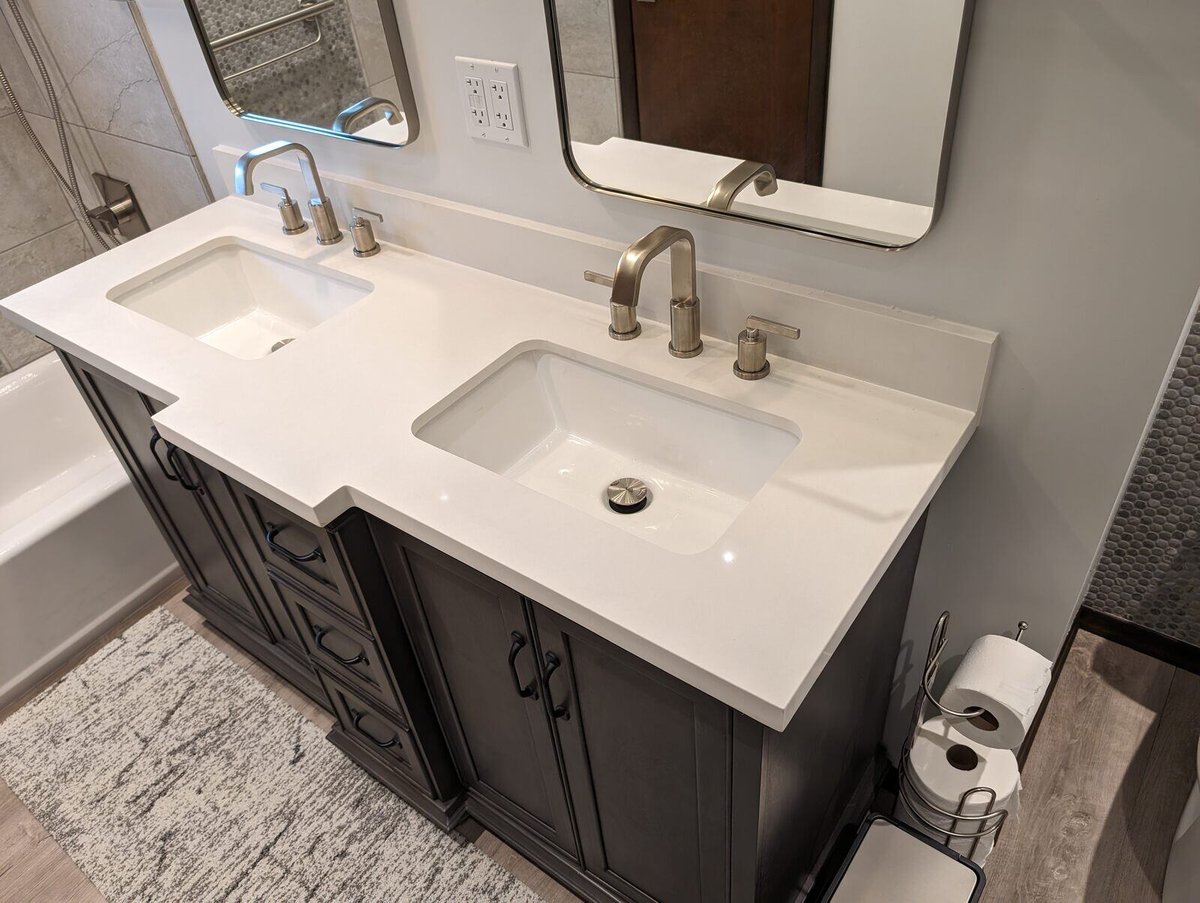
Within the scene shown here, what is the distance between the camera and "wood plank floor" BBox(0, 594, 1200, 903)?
145 centimetres

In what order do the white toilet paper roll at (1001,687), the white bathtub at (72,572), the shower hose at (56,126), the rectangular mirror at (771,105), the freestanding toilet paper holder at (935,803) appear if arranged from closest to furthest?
1. the rectangular mirror at (771,105)
2. the white toilet paper roll at (1001,687)
3. the freestanding toilet paper holder at (935,803)
4. the white bathtub at (72,572)
5. the shower hose at (56,126)

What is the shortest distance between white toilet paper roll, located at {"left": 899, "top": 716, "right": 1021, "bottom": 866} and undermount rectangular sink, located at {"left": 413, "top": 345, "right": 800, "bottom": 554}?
490 millimetres

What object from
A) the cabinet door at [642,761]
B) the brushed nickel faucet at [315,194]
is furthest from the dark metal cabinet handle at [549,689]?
the brushed nickel faucet at [315,194]

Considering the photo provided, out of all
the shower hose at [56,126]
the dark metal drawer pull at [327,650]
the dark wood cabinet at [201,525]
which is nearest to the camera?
the dark metal drawer pull at [327,650]

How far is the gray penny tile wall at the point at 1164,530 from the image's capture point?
144 cm

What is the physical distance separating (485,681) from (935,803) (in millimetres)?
681

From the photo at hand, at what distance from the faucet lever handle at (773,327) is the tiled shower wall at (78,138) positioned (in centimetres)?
138

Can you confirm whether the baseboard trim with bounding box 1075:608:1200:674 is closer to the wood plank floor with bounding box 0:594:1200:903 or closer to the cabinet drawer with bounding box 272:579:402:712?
the wood plank floor with bounding box 0:594:1200:903

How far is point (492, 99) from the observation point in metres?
1.26

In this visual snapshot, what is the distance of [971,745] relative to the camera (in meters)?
1.31

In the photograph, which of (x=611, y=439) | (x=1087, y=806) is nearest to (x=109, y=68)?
(x=611, y=439)

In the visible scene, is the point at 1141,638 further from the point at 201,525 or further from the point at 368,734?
the point at 201,525

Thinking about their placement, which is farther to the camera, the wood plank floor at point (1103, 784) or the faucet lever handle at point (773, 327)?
the wood plank floor at point (1103, 784)

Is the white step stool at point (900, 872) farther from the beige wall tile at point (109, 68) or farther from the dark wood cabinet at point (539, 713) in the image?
the beige wall tile at point (109, 68)
